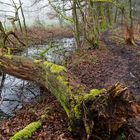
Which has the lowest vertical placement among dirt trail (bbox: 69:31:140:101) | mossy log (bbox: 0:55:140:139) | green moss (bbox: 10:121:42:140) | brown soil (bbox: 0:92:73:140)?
dirt trail (bbox: 69:31:140:101)

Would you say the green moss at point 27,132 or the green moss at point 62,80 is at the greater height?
the green moss at point 62,80

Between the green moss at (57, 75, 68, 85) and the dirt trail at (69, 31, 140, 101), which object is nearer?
the green moss at (57, 75, 68, 85)

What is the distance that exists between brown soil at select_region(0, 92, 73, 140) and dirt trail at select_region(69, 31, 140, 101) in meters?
2.42

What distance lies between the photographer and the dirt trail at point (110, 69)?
10.5 m

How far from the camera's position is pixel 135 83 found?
1038 centimetres

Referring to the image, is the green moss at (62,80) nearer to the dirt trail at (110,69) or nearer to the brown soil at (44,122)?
the brown soil at (44,122)

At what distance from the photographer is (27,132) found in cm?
651

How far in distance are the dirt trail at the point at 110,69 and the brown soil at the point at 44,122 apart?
2424mm

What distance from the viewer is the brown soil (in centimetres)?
641

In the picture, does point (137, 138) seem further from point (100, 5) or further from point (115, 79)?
point (100, 5)

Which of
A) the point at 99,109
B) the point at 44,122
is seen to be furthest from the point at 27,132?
the point at 99,109

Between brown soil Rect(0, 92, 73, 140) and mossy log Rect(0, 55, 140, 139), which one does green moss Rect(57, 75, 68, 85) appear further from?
brown soil Rect(0, 92, 73, 140)

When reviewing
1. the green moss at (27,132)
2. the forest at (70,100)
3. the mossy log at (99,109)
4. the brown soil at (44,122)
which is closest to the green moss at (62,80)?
the forest at (70,100)

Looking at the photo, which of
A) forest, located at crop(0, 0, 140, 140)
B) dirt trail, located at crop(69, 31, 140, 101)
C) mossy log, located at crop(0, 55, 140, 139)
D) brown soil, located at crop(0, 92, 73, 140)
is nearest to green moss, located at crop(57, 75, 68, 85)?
forest, located at crop(0, 0, 140, 140)
